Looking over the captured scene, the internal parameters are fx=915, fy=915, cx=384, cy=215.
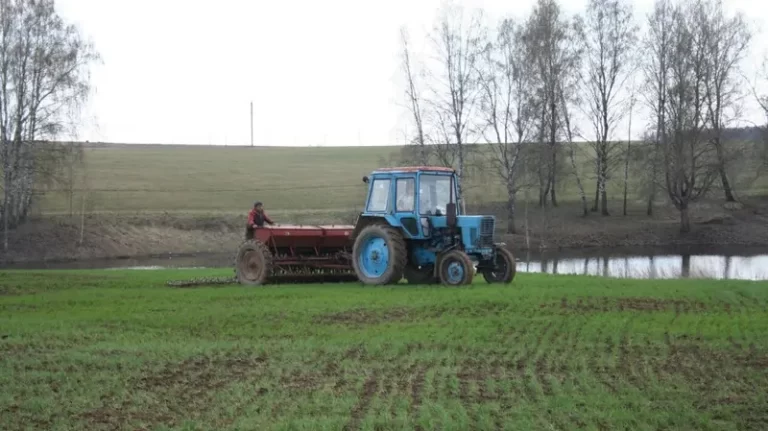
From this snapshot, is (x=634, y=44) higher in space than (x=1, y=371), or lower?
higher

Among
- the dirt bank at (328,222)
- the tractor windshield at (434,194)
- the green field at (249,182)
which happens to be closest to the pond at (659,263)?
the dirt bank at (328,222)

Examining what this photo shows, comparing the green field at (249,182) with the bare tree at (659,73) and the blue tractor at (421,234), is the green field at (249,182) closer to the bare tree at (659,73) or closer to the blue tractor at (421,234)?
the bare tree at (659,73)

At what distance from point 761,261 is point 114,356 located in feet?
96.9

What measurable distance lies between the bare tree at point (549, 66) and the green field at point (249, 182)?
72.5 inches

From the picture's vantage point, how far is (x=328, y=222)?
48469mm

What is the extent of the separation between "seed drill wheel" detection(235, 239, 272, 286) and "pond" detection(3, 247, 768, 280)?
37.6 ft

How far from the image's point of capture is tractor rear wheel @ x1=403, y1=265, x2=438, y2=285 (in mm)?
20109

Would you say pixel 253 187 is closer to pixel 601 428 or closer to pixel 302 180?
pixel 302 180

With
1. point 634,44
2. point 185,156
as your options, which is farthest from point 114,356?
point 185,156

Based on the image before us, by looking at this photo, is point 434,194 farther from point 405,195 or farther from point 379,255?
point 379,255

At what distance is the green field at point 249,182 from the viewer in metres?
51.2

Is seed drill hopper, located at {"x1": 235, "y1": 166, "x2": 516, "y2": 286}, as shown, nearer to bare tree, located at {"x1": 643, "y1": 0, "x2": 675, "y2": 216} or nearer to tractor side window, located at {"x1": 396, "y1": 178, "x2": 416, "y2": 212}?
tractor side window, located at {"x1": 396, "y1": 178, "x2": 416, "y2": 212}

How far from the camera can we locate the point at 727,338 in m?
11.7

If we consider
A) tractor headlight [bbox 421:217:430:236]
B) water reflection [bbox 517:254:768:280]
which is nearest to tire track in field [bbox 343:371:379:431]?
tractor headlight [bbox 421:217:430:236]
